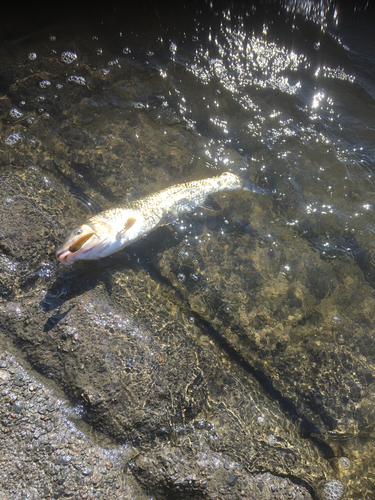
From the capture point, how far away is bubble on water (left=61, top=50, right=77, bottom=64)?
4.97 m

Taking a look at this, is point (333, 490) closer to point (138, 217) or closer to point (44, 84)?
point (138, 217)

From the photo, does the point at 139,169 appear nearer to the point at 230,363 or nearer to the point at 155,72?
the point at 155,72

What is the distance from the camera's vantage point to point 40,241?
3.29m

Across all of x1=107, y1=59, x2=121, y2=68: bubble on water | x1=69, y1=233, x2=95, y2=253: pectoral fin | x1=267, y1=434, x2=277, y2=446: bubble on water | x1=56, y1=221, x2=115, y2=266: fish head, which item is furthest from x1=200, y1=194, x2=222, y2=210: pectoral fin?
x1=107, y1=59, x2=121, y2=68: bubble on water

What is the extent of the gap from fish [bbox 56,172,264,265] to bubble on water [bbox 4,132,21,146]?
1948mm

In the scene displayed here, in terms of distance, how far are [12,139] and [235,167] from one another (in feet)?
11.2

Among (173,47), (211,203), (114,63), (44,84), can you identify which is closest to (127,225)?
(211,203)

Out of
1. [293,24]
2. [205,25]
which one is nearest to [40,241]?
[205,25]

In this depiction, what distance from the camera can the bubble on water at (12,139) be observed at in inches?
161

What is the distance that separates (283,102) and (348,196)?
7.04ft

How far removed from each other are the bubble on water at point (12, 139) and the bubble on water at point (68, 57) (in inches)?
73.1

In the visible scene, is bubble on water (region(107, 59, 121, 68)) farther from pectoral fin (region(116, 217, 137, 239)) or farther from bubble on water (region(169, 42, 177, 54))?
pectoral fin (region(116, 217, 137, 239))

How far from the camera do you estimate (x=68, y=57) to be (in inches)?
197

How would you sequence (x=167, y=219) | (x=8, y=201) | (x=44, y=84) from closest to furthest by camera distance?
(x=8, y=201)
(x=167, y=219)
(x=44, y=84)
